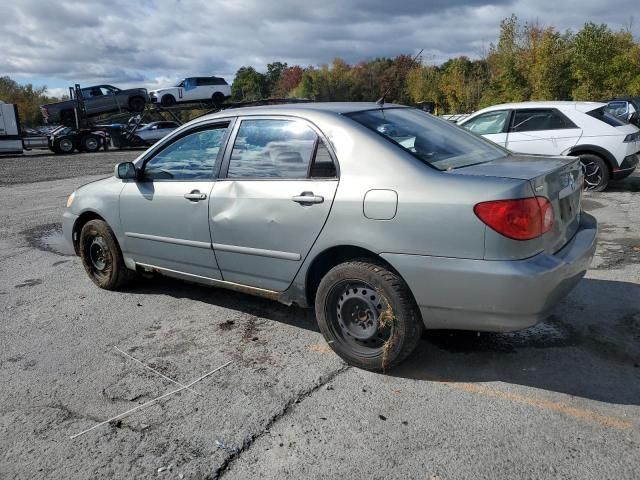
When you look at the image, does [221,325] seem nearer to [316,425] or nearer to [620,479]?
[316,425]

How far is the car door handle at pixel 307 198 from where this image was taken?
3.37m

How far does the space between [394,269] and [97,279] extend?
10.9ft

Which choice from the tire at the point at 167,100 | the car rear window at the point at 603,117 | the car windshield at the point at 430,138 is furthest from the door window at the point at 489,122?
the tire at the point at 167,100

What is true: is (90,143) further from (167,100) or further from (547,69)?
(547,69)

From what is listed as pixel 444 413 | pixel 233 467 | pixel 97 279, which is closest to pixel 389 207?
pixel 444 413

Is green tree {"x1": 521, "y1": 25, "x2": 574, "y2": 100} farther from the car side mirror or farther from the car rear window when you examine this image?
the car side mirror

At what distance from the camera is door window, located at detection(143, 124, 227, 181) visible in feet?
13.5

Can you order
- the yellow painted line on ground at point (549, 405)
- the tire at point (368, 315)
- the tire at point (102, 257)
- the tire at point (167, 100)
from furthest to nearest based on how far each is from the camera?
the tire at point (167, 100) → the tire at point (102, 257) → the tire at point (368, 315) → the yellow painted line on ground at point (549, 405)

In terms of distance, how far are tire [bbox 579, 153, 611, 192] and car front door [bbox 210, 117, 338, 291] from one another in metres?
7.08

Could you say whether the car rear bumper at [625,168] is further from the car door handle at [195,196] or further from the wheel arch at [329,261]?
the car door handle at [195,196]

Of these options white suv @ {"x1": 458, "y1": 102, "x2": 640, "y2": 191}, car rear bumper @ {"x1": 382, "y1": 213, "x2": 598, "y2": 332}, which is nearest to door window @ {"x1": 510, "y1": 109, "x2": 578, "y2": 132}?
white suv @ {"x1": 458, "y1": 102, "x2": 640, "y2": 191}

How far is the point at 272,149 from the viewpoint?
3752mm

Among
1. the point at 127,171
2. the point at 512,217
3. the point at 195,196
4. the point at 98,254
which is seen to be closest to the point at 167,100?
the point at 98,254

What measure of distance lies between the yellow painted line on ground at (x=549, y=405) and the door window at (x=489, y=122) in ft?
23.9
